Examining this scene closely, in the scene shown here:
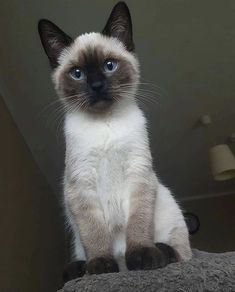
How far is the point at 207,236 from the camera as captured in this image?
3.76 m

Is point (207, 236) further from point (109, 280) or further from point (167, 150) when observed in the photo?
point (109, 280)

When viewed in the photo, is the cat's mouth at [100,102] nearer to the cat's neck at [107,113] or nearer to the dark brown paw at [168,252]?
the cat's neck at [107,113]

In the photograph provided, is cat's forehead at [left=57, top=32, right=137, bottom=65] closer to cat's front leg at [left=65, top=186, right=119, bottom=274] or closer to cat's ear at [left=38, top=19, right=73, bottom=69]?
cat's ear at [left=38, top=19, right=73, bottom=69]

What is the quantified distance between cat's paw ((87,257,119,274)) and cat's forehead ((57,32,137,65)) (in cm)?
58

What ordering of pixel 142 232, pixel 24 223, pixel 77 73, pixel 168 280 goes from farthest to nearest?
1. pixel 24 223
2. pixel 77 73
3. pixel 142 232
4. pixel 168 280

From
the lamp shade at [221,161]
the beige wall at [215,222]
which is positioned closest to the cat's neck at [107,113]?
the lamp shade at [221,161]

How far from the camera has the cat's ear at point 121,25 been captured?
1257 mm

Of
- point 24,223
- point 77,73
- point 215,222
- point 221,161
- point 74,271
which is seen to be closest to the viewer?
point 74,271

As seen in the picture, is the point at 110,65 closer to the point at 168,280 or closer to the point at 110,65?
the point at 110,65

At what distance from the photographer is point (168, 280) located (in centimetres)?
84

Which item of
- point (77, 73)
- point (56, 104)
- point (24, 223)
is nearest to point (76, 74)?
point (77, 73)

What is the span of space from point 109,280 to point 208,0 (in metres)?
1.50

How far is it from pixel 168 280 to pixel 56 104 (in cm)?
139

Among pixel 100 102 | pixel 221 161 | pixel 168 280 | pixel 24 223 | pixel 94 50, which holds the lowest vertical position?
pixel 221 161
